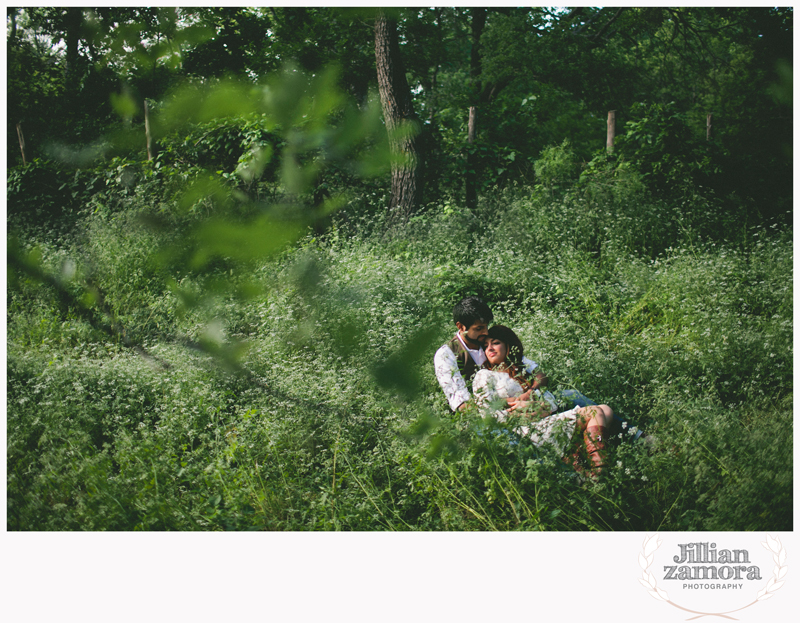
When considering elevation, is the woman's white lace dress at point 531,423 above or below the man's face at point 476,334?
below

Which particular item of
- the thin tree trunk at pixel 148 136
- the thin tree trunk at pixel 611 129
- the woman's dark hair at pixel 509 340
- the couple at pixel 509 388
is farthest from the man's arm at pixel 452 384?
the thin tree trunk at pixel 611 129

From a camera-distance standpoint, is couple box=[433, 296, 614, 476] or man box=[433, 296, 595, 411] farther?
man box=[433, 296, 595, 411]

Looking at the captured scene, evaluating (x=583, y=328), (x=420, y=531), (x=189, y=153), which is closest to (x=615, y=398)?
(x=583, y=328)

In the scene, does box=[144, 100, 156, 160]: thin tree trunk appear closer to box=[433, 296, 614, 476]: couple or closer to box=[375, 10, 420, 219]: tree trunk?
box=[375, 10, 420, 219]: tree trunk

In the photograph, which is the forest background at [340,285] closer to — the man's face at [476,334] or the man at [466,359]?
the man at [466,359]

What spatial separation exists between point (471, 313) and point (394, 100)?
Result: 211 centimetres

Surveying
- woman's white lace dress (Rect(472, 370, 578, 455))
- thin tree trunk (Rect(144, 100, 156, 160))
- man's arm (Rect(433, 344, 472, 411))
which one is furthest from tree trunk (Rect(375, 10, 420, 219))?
man's arm (Rect(433, 344, 472, 411))

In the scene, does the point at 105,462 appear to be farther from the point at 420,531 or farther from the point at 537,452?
the point at 537,452

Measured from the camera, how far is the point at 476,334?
326cm

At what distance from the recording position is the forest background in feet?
3.00

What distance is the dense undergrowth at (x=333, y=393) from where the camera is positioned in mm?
1017

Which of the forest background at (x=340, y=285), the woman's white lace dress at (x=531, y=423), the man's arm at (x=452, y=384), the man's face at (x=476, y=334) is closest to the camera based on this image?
the forest background at (x=340, y=285)

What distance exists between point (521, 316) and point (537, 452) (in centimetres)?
213

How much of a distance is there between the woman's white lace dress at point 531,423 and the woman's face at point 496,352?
0.48 feet
